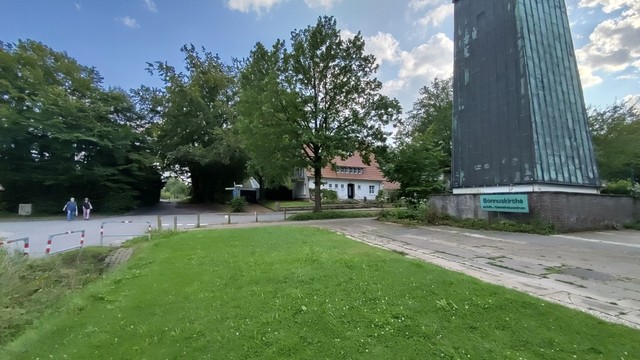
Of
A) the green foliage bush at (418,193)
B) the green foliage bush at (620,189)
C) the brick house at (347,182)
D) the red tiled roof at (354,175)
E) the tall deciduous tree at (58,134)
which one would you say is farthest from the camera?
the red tiled roof at (354,175)

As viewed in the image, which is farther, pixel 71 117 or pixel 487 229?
pixel 71 117

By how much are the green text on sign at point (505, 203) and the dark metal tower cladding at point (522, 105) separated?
631 millimetres

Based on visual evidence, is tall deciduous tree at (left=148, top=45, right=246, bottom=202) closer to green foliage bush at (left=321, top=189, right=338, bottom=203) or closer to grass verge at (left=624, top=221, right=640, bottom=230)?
green foliage bush at (left=321, top=189, right=338, bottom=203)

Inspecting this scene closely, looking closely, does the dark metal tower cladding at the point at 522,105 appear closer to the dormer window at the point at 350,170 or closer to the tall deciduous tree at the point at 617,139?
the tall deciduous tree at the point at 617,139

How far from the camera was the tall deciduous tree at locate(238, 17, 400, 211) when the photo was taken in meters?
18.9

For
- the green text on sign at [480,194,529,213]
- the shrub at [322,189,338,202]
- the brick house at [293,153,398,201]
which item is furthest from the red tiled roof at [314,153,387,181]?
the green text on sign at [480,194,529,213]

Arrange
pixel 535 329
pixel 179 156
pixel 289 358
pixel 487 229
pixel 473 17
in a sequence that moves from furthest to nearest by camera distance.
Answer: pixel 179 156 < pixel 473 17 < pixel 487 229 < pixel 535 329 < pixel 289 358

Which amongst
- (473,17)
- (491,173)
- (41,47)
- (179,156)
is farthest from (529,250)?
(41,47)

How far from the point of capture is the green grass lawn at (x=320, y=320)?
3340mm

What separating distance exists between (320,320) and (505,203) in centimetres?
1282

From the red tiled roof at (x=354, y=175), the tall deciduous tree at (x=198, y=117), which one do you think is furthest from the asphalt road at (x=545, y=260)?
the red tiled roof at (x=354, y=175)

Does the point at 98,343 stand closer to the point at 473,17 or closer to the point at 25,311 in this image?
the point at 25,311

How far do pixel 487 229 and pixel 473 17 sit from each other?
1139cm

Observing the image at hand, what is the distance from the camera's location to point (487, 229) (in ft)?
45.0
